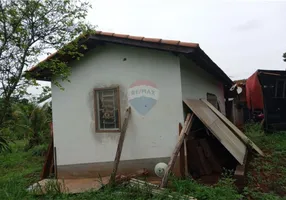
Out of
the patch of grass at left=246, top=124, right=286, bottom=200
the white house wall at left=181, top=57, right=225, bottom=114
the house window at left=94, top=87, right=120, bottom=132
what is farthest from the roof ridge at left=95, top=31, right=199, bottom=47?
the patch of grass at left=246, top=124, right=286, bottom=200

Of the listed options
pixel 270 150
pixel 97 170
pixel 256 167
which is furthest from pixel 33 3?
pixel 270 150

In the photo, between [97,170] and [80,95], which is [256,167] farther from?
[80,95]

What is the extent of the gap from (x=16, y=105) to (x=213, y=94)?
7462 mm

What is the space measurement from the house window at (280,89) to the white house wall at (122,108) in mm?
5354

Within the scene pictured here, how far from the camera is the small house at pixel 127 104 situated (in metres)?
6.56

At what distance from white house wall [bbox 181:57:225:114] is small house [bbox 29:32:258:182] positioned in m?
0.03

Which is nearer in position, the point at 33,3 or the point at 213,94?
the point at 33,3

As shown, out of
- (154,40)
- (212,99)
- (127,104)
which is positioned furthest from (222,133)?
(212,99)

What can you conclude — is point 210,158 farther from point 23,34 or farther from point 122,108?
point 23,34

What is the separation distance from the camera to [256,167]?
6562 millimetres

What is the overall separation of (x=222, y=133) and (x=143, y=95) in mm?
2136

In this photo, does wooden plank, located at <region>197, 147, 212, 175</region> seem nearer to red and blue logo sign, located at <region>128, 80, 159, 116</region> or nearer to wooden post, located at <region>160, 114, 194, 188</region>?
wooden post, located at <region>160, 114, 194, 188</region>

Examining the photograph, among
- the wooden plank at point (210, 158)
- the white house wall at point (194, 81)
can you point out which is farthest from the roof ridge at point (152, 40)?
the wooden plank at point (210, 158)

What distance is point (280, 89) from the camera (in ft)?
34.7
